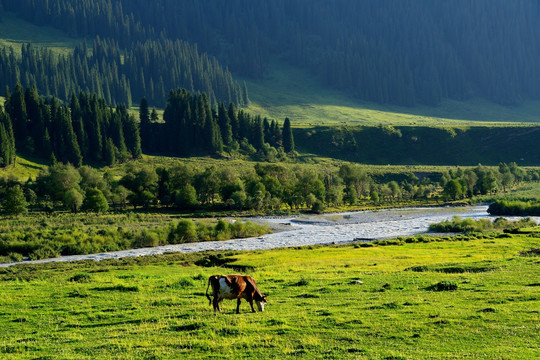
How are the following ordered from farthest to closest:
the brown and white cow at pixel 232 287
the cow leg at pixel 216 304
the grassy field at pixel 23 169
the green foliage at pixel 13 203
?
the grassy field at pixel 23 169 < the green foliage at pixel 13 203 < the cow leg at pixel 216 304 < the brown and white cow at pixel 232 287

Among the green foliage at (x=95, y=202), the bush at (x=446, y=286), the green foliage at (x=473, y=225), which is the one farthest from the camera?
the green foliage at (x=95, y=202)

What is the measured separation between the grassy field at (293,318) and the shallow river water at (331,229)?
37.0m

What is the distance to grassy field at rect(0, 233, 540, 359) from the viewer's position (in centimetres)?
1939

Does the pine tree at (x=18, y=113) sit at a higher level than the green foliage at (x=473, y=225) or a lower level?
higher

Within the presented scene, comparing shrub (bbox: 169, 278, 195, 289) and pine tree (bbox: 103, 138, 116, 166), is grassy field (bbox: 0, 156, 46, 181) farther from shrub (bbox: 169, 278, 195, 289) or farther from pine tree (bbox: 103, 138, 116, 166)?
shrub (bbox: 169, 278, 195, 289)

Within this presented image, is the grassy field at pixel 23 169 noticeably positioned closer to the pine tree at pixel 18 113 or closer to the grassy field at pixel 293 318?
the pine tree at pixel 18 113

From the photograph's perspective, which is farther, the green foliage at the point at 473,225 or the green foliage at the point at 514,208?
the green foliage at the point at 514,208

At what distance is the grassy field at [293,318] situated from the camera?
19391 mm

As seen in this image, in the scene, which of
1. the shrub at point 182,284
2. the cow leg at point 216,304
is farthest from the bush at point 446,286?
the shrub at point 182,284

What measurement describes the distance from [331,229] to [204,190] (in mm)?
44192

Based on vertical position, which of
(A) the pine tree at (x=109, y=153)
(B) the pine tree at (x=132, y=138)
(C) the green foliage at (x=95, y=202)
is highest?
(B) the pine tree at (x=132, y=138)

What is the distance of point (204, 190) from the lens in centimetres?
13688

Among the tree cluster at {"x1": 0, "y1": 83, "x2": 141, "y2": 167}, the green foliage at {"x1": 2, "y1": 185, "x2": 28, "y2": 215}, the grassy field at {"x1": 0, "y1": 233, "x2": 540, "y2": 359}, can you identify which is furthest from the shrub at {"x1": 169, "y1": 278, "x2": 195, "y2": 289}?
the tree cluster at {"x1": 0, "y1": 83, "x2": 141, "y2": 167}

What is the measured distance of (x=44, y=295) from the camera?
33250mm
